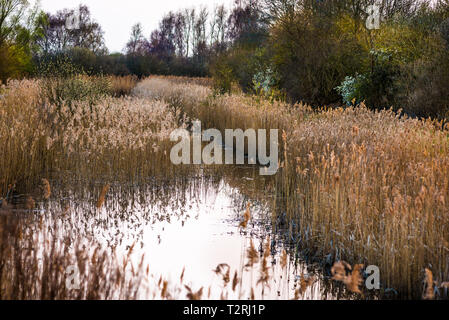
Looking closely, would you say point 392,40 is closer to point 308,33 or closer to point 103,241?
point 308,33

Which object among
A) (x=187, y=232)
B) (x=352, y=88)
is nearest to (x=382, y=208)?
(x=187, y=232)

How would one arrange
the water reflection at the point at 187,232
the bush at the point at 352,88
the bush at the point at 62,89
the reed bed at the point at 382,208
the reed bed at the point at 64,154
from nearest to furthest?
Result: the reed bed at the point at 382,208 → the water reflection at the point at 187,232 → the reed bed at the point at 64,154 → the bush at the point at 62,89 → the bush at the point at 352,88

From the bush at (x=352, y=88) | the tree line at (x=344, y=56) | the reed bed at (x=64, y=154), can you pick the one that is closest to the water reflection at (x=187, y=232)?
the reed bed at (x=64, y=154)

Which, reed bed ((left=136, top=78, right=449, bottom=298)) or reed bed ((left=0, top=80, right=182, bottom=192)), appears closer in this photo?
reed bed ((left=136, top=78, right=449, bottom=298))

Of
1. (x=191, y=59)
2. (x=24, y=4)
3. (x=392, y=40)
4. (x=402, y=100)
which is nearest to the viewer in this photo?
(x=402, y=100)

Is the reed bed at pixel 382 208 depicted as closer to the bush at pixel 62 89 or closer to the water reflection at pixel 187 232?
the water reflection at pixel 187 232

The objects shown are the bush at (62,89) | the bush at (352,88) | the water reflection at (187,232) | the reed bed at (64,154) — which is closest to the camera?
the water reflection at (187,232)

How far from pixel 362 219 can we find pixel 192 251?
5.84 ft

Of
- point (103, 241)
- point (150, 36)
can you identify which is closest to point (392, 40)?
point (103, 241)

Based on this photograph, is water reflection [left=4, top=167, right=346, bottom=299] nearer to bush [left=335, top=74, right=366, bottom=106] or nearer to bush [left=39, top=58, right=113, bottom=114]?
bush [left=39, top=58, right=113, bottom=114]

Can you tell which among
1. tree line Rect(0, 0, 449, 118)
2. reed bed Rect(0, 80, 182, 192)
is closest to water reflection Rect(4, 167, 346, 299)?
reed bed Rect(0, 80, 182, 192)

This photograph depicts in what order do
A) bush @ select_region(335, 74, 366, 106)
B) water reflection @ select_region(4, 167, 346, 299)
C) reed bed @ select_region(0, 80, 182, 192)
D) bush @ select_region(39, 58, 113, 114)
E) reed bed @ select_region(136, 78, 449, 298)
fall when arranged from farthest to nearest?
bush @ select_region(335, 74, 366, 106) → bush @ select_region(39, 58, 113, 114) → reed bed @ select_region(0, 80, 182, 192) → water reflection @ select_region(4, 167, 346, 299) → reed bed @ select_region(136, 78, 449, 298)

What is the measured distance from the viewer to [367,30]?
15.8 meters

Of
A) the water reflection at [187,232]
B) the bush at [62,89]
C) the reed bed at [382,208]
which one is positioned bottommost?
the water reflection at [187,232]
